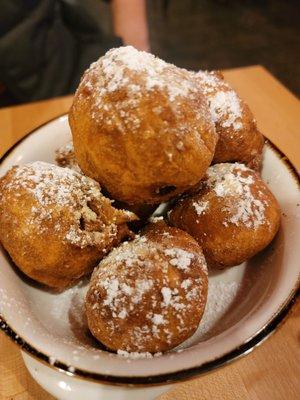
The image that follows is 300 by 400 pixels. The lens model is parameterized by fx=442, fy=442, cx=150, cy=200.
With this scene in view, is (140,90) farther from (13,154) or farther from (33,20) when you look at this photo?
(33,20)

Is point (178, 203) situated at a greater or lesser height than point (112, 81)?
lesser

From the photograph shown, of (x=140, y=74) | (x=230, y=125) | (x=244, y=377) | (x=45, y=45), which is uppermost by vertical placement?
(x=140, y=74)

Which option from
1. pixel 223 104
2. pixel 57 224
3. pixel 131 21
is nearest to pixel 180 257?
pixel 57 224

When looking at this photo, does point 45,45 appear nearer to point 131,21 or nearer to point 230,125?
point 131,21

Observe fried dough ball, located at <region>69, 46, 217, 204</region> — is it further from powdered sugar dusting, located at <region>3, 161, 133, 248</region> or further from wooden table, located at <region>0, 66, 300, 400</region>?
→ wooden table, located at <region>0, 66, 300, 400</region>

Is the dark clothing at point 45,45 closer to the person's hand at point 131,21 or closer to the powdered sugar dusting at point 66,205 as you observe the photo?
the person's hand at point 131,21

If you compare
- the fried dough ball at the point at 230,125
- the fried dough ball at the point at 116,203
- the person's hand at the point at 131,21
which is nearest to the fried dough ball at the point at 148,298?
the fried dough ball at the point at 116,203

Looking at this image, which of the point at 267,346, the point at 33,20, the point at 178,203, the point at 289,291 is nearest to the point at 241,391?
the point at 267,346
